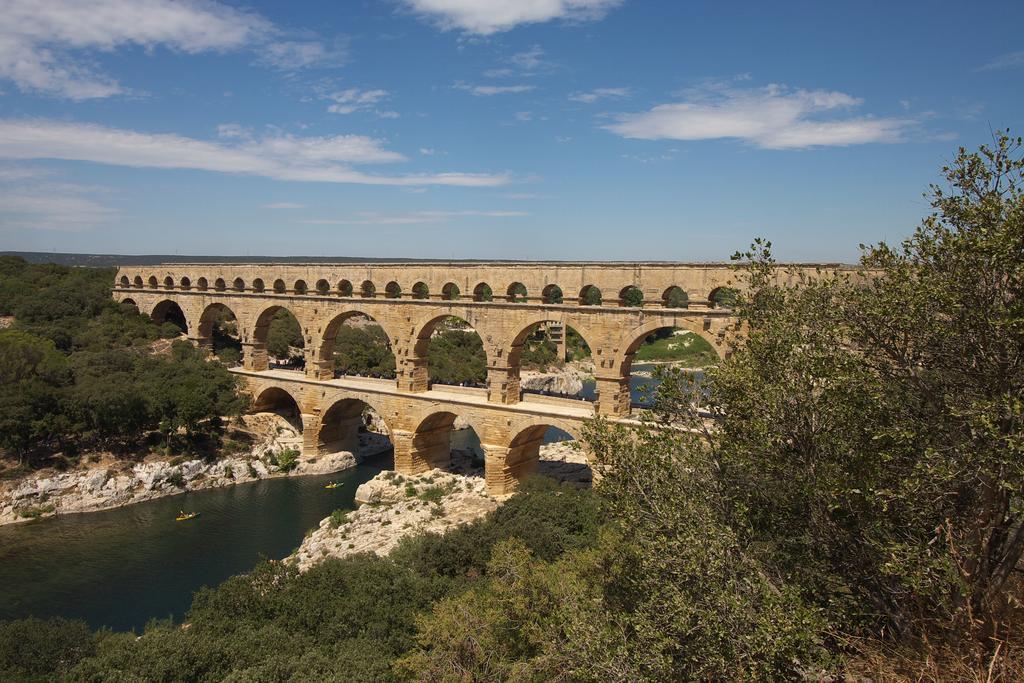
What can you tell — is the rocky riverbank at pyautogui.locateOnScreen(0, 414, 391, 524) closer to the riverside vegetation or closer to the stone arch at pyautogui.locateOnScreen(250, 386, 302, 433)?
the stone arch at pyautogui.locateOnScreen(250, 386, 302, 433)

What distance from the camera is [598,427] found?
8.15m

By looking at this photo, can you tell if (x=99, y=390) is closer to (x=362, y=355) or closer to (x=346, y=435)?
(x=346, y=435)

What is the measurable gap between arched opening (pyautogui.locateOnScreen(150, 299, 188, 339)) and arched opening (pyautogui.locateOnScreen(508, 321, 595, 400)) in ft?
55.0

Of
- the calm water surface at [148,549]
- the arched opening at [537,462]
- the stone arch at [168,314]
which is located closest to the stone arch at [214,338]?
the stone arch at [168,314]

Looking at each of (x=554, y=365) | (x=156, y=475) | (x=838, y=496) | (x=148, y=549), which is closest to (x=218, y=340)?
(x=156, y=475)

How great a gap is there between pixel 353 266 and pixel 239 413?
656cm

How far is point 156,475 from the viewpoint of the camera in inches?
837

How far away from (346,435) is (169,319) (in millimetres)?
14251

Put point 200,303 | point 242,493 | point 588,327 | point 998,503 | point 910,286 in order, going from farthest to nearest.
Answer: point 200,303, point 242,493, point 588,327, point 910,286, point 998,503

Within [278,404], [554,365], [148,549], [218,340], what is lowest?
[148,549]

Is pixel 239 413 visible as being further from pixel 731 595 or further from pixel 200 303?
pixel 731 595

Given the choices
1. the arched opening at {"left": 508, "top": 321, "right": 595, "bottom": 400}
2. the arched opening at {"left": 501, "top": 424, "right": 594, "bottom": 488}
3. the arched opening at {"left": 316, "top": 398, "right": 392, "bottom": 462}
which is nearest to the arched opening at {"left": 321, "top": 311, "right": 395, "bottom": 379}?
the arched opening at {"left": 316, "top": 398, "right": 392, "bottom": 462}

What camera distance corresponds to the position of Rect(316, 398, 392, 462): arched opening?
24.2m

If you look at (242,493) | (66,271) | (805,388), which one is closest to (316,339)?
(242,493)
